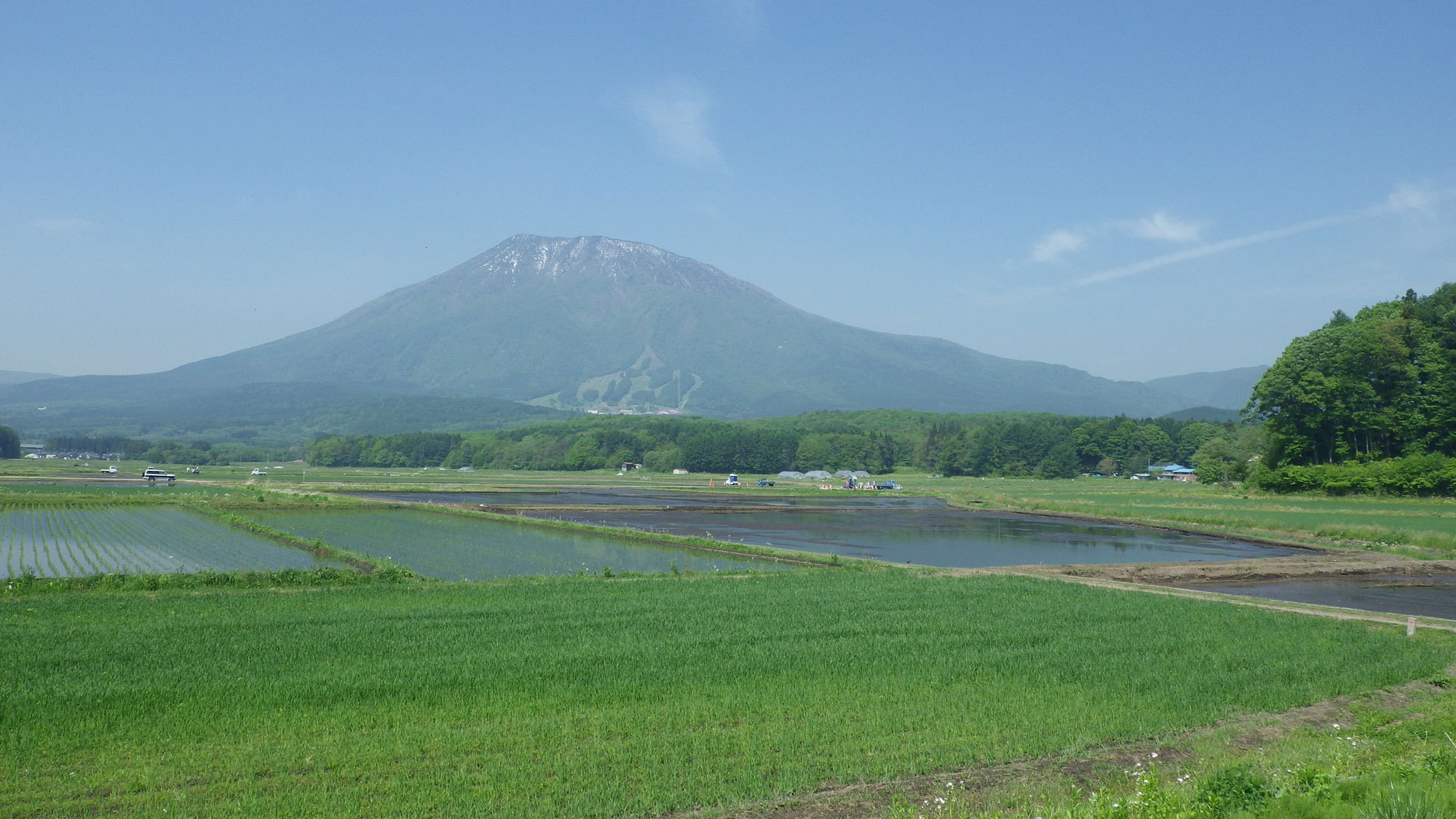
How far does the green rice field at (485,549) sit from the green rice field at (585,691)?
6180 mm

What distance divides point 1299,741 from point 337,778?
9366 millimetres

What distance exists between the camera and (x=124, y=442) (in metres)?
161

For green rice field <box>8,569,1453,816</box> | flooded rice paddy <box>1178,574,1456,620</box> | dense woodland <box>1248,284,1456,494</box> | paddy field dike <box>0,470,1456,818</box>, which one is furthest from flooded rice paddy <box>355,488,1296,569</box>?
dense woodland <box>1248,284,1456,494</box>

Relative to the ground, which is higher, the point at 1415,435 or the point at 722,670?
the point at 1415,435

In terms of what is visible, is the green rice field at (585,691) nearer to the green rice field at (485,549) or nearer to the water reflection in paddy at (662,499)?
the green rice field at (485,549)

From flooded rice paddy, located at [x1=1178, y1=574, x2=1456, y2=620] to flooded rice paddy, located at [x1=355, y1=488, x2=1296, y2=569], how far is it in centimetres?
488

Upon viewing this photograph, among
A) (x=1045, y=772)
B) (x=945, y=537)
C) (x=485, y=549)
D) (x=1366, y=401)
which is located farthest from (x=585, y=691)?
(x=1366, y=401)

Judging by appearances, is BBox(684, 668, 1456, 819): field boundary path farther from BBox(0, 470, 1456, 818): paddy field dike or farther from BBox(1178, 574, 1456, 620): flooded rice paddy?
BBox(1178, 574, 1456, 620): flooded rice paddy

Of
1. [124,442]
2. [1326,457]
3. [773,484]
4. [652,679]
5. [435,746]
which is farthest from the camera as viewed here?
[124,442]

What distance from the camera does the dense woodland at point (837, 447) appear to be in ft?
348

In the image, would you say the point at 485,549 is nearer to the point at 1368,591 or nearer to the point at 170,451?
the point at 1368,591

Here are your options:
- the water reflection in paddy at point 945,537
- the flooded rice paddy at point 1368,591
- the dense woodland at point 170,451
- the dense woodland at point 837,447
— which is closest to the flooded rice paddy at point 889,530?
the water reflection in paddy at point 945,537

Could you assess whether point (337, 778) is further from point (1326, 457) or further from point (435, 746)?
point (1326, 457)

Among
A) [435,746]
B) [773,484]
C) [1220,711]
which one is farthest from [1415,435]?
[435,746]
